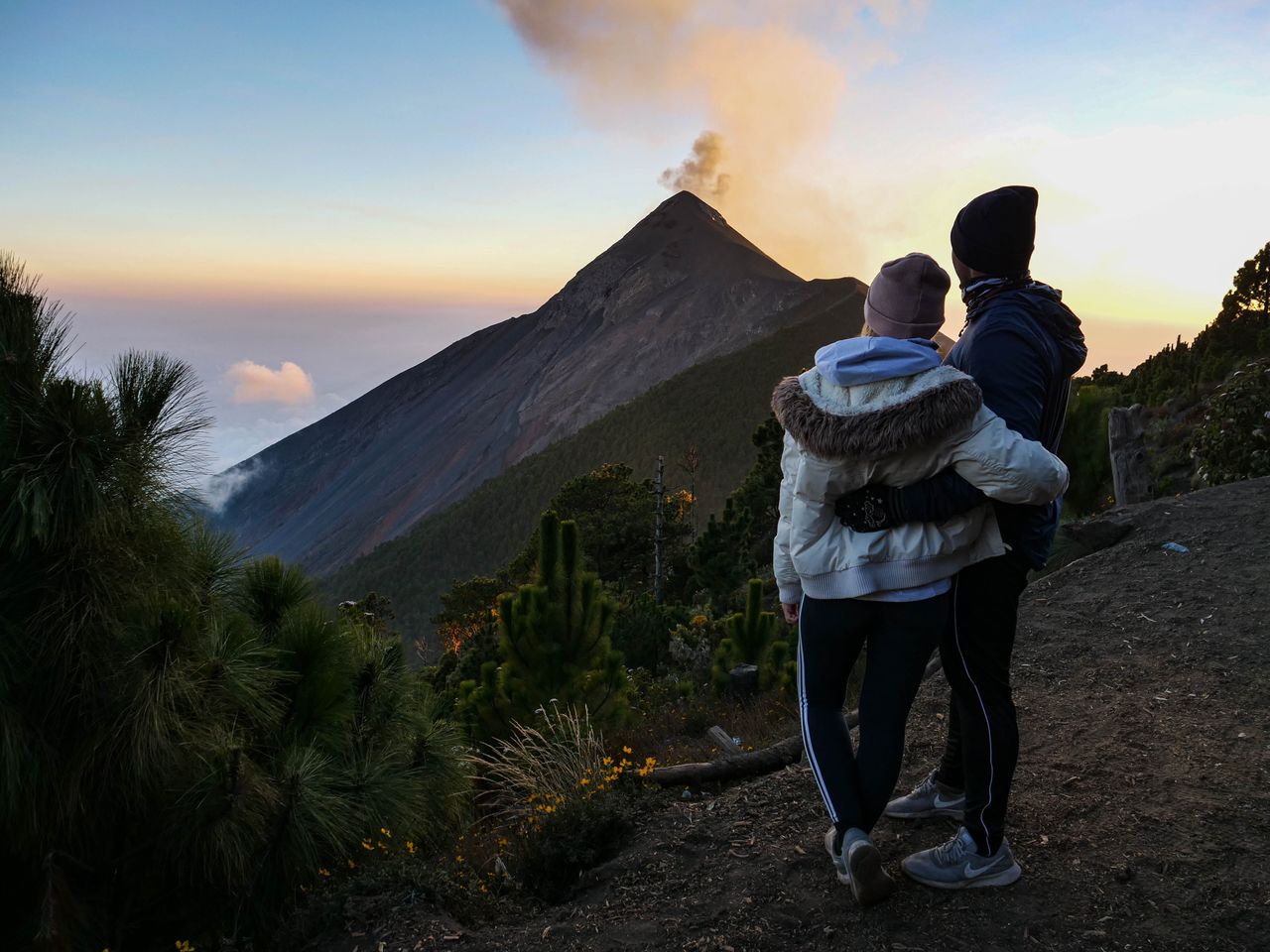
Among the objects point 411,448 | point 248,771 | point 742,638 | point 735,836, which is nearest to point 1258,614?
point 735,836

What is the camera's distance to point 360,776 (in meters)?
4.79

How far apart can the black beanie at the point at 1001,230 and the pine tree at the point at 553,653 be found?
525cm

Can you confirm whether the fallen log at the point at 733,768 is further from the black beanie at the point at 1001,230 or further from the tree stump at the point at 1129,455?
the tree stump at the point at 1129,455

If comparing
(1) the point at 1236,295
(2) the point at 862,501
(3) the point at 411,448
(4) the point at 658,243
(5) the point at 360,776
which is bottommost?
(5) the point at 360,776

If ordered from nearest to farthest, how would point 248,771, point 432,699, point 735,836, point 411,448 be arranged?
point 735,836 → point 248,771 → point 432,699 → point 411,448

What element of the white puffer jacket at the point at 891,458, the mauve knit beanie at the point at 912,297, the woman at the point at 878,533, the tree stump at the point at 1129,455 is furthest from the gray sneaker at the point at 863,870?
the tree stump at the point at 1129,455

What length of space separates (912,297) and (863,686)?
1066mm

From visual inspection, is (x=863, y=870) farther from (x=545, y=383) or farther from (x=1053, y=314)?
(x=545, y=383)

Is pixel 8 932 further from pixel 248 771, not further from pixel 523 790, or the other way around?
pixel 523 790

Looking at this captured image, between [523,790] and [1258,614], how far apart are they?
421cm

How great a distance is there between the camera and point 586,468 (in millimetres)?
85375

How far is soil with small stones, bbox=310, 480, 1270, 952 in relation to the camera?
268 centimetres

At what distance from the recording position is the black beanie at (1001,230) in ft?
8.24

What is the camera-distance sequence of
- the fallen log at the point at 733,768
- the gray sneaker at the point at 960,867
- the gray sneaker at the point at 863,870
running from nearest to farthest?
the gray sneaker at the point at 863,870 < the gray sneaker at the point at 960,867 < the fallen log at the point at 733,768
